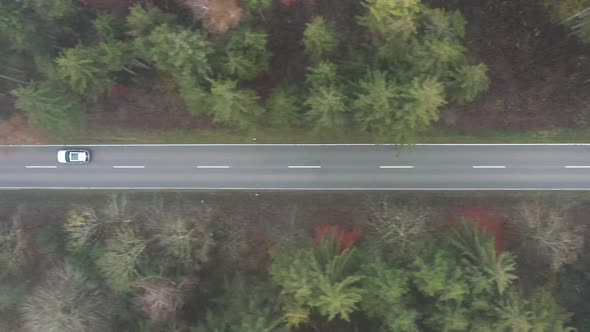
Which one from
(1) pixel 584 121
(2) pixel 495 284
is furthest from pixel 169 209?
(1) pixel 584 121

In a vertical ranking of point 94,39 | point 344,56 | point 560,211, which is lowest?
point 560,211

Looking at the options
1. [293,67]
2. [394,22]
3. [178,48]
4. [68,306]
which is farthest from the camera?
[293,67]

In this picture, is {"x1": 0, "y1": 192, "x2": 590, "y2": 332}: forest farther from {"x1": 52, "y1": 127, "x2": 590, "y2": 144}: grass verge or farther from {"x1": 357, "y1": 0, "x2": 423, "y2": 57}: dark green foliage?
{"x1": 357, "y1": 0, "x2": 423, "y2": 57}: dark green foliage

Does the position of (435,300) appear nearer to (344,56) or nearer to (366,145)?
(366,145)

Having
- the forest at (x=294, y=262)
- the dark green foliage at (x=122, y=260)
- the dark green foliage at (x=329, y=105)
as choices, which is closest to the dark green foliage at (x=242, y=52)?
the dark green foliage at (x=329, y=105)

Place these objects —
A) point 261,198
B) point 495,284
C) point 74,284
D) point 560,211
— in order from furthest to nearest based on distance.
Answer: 1. point 261,198
2. point 560,211
3. point 74,284
4. point 495,284

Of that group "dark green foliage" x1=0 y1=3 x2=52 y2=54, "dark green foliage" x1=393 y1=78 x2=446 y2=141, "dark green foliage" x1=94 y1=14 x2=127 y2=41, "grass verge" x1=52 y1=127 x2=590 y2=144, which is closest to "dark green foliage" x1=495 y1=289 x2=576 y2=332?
"dark green foliage" x1=393 y1=78 x2=446 y2=141

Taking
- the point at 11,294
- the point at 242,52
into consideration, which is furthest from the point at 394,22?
the point at 11,294

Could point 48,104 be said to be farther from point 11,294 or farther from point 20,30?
point 11,294
